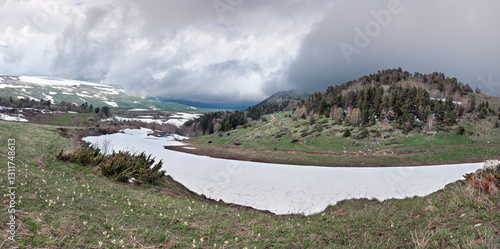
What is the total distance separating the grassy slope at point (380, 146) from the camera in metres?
51.3

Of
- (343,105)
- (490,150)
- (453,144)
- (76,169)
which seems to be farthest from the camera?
(343,105)

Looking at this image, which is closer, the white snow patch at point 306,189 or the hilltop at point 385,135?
the white snow patch at point 306,189

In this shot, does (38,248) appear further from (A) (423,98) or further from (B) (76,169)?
(A) (423,98)

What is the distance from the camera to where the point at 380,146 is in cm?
6731

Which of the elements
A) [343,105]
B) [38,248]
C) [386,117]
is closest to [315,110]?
[343,105]

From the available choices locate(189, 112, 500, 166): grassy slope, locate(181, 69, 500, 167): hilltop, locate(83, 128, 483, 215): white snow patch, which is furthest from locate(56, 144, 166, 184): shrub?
locate(181, 69, 500, 167): hilltop

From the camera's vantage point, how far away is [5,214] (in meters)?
7.48

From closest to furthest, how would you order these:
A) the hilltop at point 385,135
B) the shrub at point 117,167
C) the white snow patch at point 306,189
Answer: the shrub at point 117,167
the white snow patch at point 306,189
the hilltop at point 385,135

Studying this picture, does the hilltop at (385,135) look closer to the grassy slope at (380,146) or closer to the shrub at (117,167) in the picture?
the grassy slope at (380,146)

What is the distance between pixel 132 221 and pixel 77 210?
2193mm

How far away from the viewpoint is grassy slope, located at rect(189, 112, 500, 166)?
51.3 metres

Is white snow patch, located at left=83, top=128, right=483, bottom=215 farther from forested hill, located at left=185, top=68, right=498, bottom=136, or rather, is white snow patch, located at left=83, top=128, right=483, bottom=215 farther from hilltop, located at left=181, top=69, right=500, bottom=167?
forested hill, located at left=185, top=68, right=498, bottom=136

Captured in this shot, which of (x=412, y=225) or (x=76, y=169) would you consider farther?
(x=76, y=169)

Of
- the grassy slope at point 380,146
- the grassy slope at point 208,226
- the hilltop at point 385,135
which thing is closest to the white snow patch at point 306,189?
the grassy slope at point 208,226
